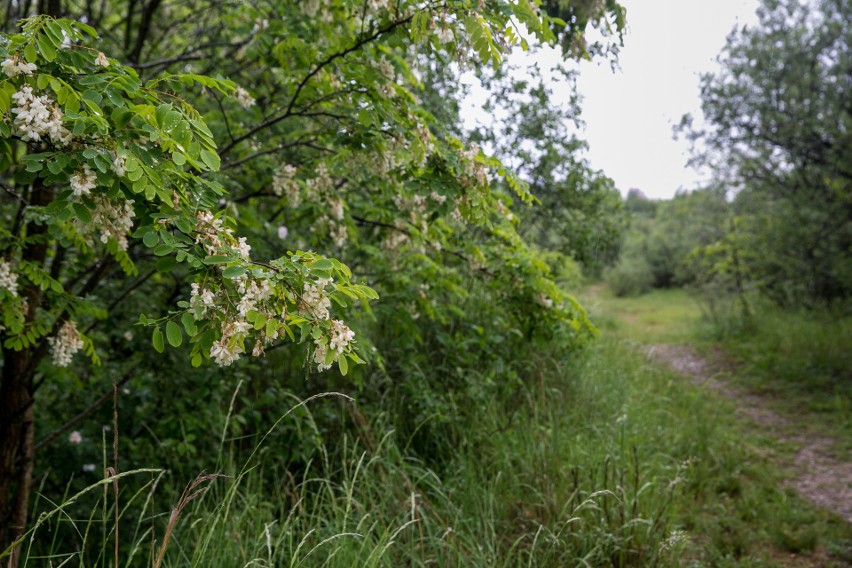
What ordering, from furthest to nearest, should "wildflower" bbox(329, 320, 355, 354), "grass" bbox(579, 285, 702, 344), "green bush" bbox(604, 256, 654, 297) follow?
1. "green bush" bbox(604, 256, 654, 297)
2. "grass" bbox(579, 285, 702, 344)
3. "wildflower" bbox(329, 320, 355, 354)

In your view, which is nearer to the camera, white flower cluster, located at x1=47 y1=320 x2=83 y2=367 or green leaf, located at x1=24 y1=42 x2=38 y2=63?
green leaf, located at x1=24 y1=42 x2=38 y2=63

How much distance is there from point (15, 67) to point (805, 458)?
21.0 feet

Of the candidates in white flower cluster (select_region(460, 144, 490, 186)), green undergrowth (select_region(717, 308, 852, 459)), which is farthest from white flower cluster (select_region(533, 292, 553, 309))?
green undergrowth (select_region(717, 308, 852, 459))

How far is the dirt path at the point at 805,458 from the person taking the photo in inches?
192

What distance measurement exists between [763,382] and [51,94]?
28.3ft

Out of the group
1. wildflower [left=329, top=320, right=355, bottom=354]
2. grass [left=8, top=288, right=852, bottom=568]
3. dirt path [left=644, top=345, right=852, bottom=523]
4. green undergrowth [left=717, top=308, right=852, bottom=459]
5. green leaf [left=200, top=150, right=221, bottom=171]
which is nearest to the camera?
wildflower [left=329, top=320, right=355, bottom=354]

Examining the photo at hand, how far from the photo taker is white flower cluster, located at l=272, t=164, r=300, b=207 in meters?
3.42

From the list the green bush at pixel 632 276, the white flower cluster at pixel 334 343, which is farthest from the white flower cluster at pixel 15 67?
the green bush at pixel 632 276

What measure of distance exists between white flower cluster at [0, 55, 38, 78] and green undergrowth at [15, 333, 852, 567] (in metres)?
1.23

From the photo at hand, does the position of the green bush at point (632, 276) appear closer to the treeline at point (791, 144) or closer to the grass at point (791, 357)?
the grass at point (791, 357)

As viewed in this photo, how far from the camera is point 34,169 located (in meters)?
1.69

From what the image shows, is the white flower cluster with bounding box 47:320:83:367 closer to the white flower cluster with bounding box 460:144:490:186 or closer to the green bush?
the white flower cluster with bounding box 460:144:490:186

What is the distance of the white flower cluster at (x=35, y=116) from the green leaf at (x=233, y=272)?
1.89 ft

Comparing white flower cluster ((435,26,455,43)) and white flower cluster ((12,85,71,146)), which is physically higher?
white flower cluster ((435,26,455,43))
